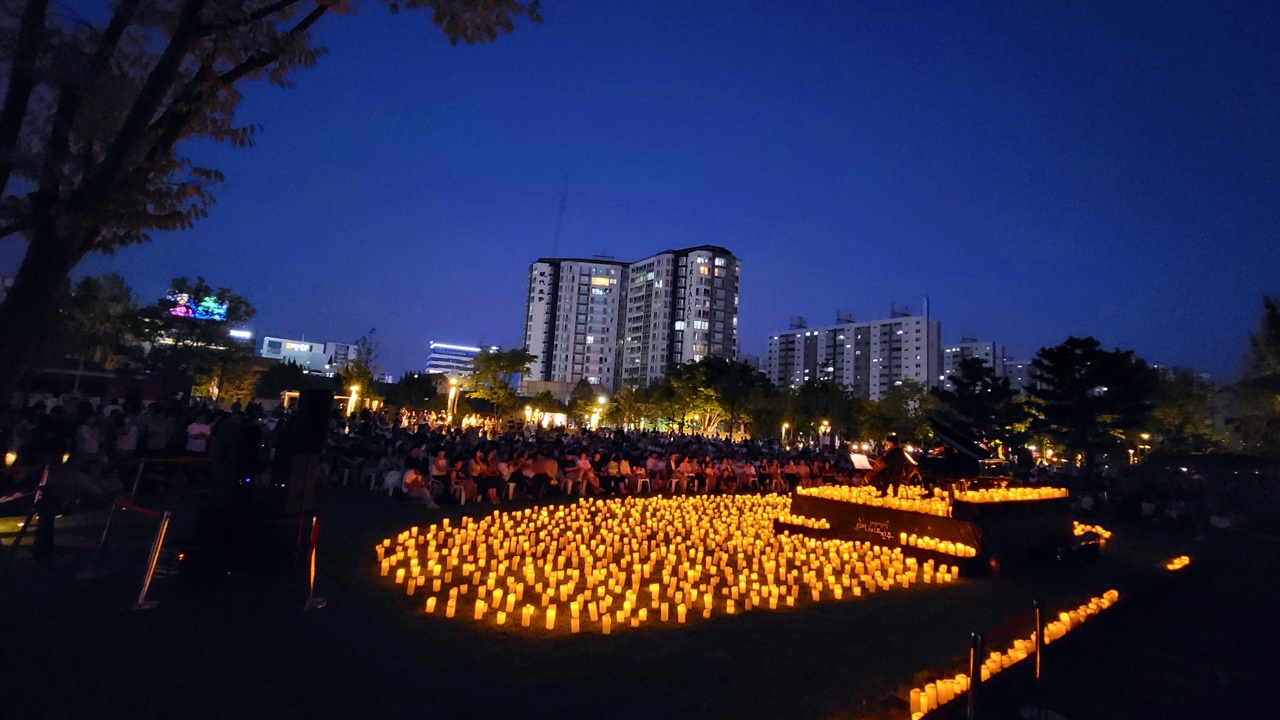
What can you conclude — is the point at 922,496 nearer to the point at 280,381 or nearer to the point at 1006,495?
the point at 1006,495

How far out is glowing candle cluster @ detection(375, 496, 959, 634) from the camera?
22.1 ft

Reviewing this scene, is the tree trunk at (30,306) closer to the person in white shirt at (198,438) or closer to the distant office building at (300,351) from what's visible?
the person in white shirt at (198,438)

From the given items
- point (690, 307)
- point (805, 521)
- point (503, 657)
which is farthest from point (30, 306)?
point (690, 307)

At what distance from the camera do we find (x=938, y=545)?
392 inches

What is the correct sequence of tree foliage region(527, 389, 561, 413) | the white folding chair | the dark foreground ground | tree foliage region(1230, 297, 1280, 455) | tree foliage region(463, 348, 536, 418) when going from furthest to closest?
tree foliage region(527, 389, 561, 413)
tree foliage region(463, 348, 536, 418)
tree foliage region(1230, 297, 1280, 455)
the white folding chair
the dark foreground ground

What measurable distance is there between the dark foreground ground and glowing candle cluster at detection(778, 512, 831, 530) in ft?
11.6

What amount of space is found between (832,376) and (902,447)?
383 ft

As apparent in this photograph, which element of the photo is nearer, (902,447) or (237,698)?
(237,698)

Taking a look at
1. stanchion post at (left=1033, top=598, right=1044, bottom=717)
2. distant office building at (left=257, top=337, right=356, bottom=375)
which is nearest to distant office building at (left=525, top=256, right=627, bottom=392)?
distant office building at (left=257, top=337, right=356, bottom=375)

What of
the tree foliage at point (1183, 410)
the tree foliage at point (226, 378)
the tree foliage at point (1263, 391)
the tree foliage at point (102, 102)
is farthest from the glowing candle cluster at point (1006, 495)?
the tree foliage at point (226, 378)

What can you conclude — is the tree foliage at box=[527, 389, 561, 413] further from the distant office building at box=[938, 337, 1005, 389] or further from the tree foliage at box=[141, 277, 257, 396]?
the distant office building at box=[938, 337, 1005, 389]

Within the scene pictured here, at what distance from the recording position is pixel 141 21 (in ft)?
13.4

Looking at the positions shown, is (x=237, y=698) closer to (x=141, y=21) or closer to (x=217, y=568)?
(x=217, y=568)

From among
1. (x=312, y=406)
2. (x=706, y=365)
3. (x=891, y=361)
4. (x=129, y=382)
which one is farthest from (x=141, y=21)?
(x=891, y=361)
